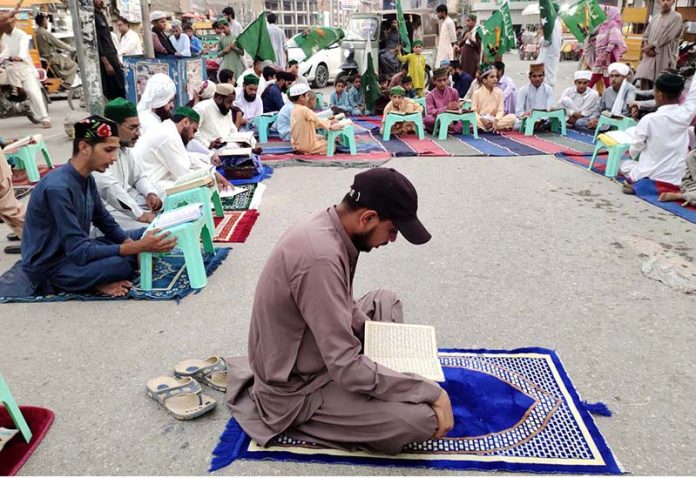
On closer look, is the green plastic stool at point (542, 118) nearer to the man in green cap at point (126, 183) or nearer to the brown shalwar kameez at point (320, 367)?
the man in green cap at point (126, 183)

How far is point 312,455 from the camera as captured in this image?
80.4 inches

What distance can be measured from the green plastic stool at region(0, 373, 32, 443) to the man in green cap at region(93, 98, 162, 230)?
1.94 meters

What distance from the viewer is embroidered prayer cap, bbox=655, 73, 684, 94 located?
205 inches

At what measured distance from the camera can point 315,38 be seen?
11141 mm

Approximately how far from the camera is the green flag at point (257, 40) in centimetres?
977

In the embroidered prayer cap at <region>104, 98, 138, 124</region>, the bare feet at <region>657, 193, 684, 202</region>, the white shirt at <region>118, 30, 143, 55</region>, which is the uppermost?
the white shirt at <region>118, 30, 143, 55</region>

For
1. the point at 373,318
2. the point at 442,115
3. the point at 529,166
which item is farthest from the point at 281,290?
the point at 442,115

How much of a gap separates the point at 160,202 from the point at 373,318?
7.52 ft

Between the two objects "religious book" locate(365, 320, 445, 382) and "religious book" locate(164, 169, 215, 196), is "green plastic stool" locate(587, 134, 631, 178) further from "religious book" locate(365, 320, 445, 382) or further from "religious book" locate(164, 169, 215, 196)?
"religious book" locate(365, 320, 445, 382)

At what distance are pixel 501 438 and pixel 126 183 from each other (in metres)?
3.29

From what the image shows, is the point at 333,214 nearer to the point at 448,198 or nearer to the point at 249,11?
the point at 448,198

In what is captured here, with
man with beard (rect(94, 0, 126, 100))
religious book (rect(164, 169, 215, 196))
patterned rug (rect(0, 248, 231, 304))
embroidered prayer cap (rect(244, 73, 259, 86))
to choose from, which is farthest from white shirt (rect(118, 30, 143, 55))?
patterned rug (rect(0, 248, 231, 304))

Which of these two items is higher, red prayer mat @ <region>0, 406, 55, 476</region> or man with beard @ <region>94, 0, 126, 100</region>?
man with beard @ <region>94, 0, 126, 100</region>

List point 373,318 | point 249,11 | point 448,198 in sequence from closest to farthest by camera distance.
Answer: point 373,318 < point 448,198 < point 249,11
